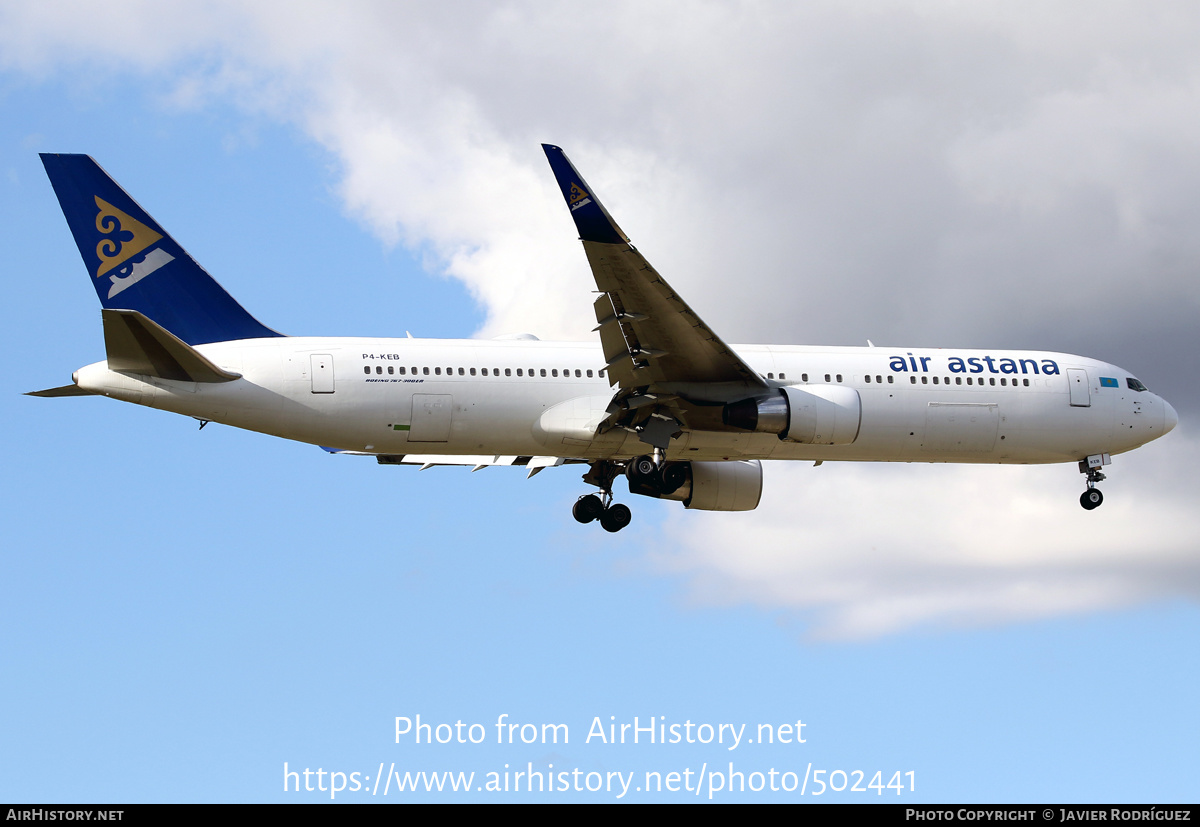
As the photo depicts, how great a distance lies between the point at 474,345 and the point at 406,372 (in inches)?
67.7

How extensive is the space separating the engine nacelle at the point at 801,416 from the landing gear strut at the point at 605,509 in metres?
5.19

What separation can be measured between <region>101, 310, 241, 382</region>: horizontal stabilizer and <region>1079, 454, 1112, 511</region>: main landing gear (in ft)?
63.2

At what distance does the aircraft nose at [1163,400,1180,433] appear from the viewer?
30.0 meters

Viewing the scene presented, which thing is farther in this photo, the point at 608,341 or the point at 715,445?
the point at 715,445

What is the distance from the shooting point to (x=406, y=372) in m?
25.3

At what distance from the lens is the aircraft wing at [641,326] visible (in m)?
21.9

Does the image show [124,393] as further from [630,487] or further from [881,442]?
[881,442]

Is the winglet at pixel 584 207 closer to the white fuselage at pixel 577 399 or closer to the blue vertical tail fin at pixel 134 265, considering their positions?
the white fuselage at pixel 577 399

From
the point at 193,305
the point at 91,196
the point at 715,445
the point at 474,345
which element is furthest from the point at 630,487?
the point at 91,196

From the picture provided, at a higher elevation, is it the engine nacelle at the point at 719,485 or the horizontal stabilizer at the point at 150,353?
the engine nacelle at the point at 719,485

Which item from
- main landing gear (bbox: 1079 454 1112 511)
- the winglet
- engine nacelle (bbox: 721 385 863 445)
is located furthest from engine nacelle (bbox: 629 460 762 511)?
the winglet

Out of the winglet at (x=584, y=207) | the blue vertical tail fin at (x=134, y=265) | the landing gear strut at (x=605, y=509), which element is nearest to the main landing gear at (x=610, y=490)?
the landing gear strut at (x=605, y=509)

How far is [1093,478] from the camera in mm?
29438

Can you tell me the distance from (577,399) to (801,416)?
467 cm
